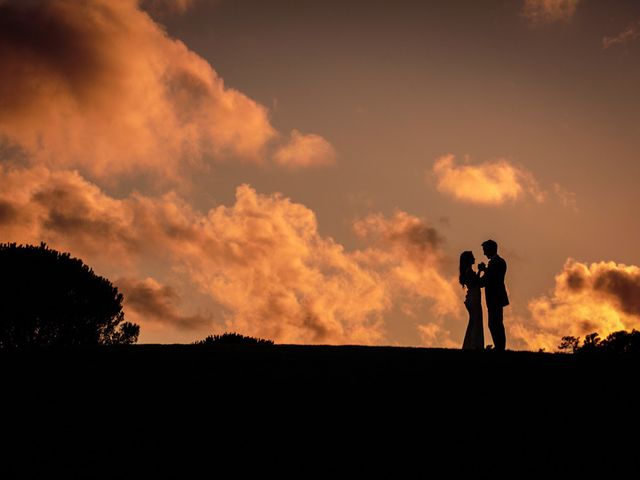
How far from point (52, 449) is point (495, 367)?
11117 mm

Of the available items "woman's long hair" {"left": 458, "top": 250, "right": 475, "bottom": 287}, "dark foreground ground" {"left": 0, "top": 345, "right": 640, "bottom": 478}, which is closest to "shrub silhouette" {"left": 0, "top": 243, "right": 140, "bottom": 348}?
"dark foreground ground" {"left": 0, "top": 345, "right": 640, "bottom": 478}

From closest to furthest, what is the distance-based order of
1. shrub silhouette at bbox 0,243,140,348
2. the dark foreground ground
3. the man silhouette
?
the dark foreground ground → the man silhouette → shrub silhouette at bbox 0,243,140,348

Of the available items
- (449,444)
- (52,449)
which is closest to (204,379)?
(52,449)

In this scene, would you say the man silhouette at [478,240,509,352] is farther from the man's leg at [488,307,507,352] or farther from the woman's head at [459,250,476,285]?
the woman's head at [459,250,476,285]

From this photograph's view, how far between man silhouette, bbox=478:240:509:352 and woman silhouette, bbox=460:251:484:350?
136 cm

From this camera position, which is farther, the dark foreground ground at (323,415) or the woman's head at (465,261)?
the woman's head at (465,261)

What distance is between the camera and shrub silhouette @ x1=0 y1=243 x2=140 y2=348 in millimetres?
45625

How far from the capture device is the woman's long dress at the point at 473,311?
2188 centimetres

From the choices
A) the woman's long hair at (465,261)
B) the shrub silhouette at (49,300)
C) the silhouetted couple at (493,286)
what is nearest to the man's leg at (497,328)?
the silhouetted couple at (493,286)

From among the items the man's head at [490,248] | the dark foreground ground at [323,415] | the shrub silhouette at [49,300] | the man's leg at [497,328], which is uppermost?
the shrub silhouette at [49,300]

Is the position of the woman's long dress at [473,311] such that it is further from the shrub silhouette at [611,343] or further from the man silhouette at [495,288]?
the shrub silhouette at [611,343]

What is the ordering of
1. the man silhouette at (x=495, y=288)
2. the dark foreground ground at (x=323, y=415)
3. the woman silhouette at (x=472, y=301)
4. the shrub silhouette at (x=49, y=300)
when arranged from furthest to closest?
the shrub silhouette at (x=49, y=300)
the woman silhouette at (x=472, y=301)
the man silhouette at (x=495, y=288)
the dark foreground ground at (x=323, y=415)

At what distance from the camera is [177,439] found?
13.8 m

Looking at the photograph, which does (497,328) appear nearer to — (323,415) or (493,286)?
(493,286)
